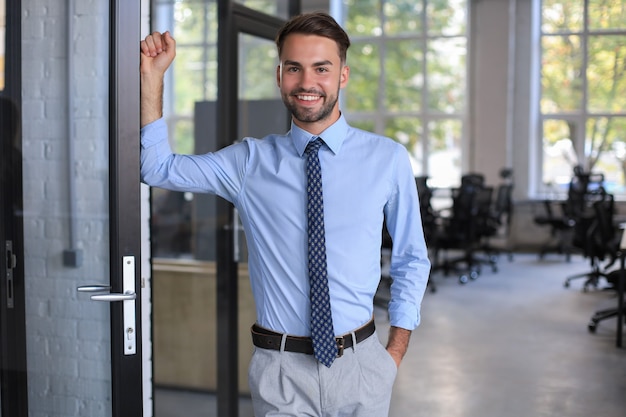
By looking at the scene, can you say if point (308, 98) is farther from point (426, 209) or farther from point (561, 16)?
point (561, 16)

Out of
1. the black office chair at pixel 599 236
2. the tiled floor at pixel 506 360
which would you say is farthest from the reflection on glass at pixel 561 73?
the black office chair at pixel 599 236

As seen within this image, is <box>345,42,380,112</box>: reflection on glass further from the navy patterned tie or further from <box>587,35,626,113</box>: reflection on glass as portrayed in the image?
the navy patterned tie

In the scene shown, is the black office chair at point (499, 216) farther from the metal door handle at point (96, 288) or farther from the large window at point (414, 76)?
the metal door handle at point (96, 288)

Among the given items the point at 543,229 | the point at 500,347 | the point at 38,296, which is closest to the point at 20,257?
the point at 38,296

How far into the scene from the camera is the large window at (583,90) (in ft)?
39.2

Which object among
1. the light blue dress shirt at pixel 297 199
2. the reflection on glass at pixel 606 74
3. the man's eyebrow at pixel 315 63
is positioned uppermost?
the reflection on glass at pixel 606 74

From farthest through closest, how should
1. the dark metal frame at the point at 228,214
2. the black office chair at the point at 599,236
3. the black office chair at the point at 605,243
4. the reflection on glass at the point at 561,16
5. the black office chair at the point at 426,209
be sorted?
the reflection on glass at the point at 561,16, the black office chair at the point at 426,209, the black office chair at the point at 599,236, the black office chair at the point at 605,243, the dark metal frame at the point at 228,214

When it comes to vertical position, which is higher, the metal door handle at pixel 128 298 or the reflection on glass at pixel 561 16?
the reflection on glass at pixel 561 16

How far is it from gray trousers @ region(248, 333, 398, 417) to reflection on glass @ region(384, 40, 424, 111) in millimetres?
11332

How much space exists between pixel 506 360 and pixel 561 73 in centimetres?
786

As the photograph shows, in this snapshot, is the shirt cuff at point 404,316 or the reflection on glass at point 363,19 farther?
the reflection on glass at point 363,19

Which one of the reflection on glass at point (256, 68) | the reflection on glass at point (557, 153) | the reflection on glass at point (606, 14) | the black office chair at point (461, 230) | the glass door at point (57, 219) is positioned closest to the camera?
the glass door at point (57, 219)

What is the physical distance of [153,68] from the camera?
1.77 m

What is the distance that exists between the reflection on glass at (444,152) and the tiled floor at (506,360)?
4413 millimetres
